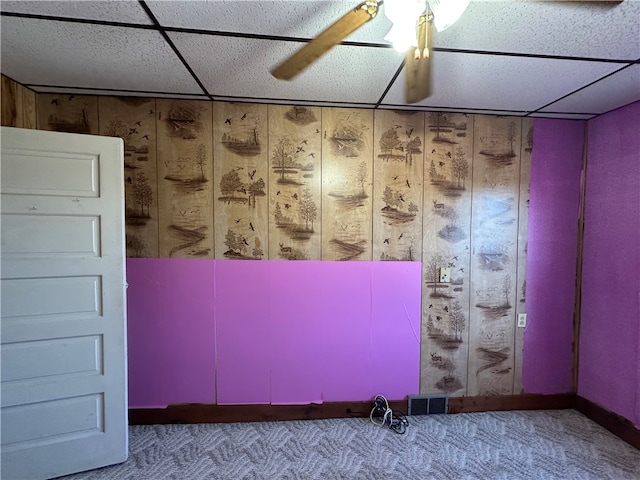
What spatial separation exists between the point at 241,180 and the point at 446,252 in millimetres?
1674

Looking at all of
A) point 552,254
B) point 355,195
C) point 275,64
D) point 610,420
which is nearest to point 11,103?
point 275,64

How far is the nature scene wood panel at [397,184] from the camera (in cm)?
221

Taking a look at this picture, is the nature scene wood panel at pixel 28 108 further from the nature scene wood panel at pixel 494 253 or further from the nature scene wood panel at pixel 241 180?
the nature scene wood panel at pixel 494 253

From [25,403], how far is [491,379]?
3141 mm

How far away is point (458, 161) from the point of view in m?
2.26

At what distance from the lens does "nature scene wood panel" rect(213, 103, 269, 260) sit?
2.12 metres

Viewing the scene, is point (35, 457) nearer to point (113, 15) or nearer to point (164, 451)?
point (164, 451)

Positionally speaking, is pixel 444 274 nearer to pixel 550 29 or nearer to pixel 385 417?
pixel 385 417

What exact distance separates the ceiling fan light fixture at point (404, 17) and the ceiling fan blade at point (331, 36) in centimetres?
6

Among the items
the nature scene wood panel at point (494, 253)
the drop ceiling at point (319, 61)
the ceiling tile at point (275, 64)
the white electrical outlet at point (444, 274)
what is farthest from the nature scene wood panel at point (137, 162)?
the nature scene wood panel at point (494, 253)

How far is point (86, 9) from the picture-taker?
1.20 meters

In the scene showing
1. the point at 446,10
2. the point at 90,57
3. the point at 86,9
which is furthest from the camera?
the point at 90,57

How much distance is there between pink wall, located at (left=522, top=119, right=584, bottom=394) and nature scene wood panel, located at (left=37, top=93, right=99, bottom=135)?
334cm

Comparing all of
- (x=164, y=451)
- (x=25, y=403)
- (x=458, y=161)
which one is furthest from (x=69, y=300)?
(x=458, y=161)
